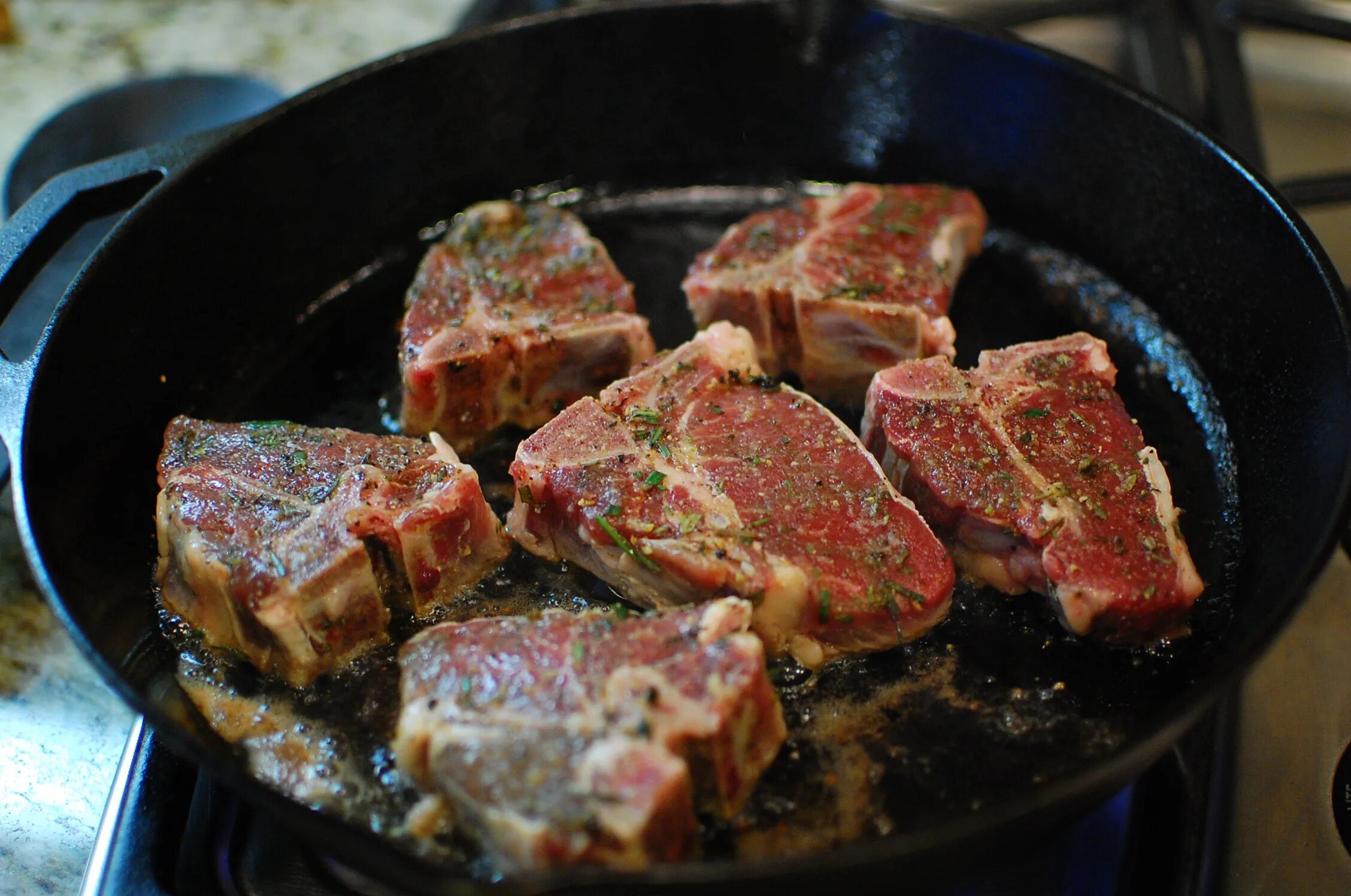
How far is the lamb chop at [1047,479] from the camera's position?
230 cm

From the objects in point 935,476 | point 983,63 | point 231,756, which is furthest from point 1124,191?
point 231,756

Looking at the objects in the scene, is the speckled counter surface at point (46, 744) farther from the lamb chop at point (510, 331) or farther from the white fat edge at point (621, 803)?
the white fat edge at point (621, 803)

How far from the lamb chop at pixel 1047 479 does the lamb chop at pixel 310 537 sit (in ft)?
3.43

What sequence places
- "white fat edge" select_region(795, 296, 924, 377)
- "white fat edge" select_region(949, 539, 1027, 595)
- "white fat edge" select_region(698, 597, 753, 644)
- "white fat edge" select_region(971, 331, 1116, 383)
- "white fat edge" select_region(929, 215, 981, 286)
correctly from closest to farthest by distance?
"white fat edge" select_region(698, 597, 753, 644) → "white fat edge" select_region(949, 539, 1027, 595) → "white fat edge" select_region(971, 331, 1116, 383) → "white fat edge" select_region(795, 296, 924, 377) → "white fat edge" select_region(929, 215, 981, 286)

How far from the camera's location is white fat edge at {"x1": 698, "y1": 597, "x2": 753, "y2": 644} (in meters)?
2.06

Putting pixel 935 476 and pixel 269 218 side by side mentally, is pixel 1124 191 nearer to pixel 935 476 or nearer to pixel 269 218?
pixel 935 476

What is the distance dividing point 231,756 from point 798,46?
2716mm

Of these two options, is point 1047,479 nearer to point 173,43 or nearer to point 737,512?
point 737,512

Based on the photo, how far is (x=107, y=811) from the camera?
6.78 ft

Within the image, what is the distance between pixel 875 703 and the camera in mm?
2277

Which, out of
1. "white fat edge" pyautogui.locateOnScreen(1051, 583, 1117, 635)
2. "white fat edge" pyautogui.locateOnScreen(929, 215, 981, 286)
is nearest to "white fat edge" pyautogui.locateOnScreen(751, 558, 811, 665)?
"white fat edge" pyautogui.locateOnScreen(1051, 583, 1117, 635)

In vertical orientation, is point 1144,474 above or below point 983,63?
below

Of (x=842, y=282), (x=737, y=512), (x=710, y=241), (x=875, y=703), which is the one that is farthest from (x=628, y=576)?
(x=710, y=241)

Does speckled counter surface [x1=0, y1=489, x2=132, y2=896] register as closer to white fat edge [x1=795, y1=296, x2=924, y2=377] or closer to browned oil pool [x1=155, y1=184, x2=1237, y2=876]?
browned oil pool [x1=155, y1=184, x2=1237, y2=876]
